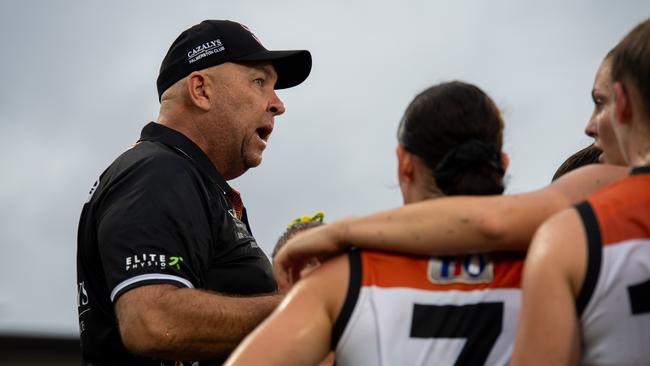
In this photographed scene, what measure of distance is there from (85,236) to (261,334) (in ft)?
5.27

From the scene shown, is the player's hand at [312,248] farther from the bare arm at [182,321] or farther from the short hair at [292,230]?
the short hair at [292,230]

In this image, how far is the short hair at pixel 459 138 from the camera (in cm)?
228

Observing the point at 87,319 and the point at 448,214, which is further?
the point at 87,319

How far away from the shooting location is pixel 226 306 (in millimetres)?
3346

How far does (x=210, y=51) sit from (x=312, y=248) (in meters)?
2.13

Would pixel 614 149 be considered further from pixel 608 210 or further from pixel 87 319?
pixel 87 319

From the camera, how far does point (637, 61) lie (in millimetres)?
2148

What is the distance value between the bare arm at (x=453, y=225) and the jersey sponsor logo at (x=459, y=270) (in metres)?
0.05

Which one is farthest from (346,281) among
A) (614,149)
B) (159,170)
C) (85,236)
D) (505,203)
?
(85,236)

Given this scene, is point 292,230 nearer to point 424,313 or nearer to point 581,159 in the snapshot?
point 581,159

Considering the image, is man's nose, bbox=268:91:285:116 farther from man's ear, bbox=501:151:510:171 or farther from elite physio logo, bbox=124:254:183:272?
man's ear, bbox=501:151:510:171

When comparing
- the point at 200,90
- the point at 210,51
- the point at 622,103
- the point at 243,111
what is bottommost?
the point at 622,103

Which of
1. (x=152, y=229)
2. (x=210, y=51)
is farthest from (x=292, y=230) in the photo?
(x=152, y=229)

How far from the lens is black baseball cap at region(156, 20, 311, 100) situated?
13.8 feet
